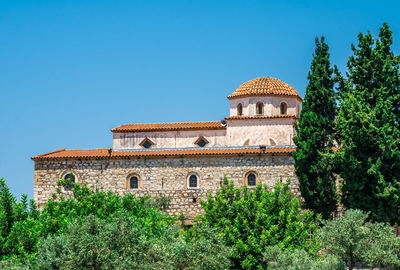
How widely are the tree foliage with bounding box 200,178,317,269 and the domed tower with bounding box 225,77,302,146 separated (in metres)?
9.44

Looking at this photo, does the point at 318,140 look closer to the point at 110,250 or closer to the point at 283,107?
the point at 283,107

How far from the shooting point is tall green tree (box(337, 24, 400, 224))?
30.3 meters

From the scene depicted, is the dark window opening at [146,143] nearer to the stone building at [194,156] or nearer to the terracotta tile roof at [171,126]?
the stone building at [194,156]

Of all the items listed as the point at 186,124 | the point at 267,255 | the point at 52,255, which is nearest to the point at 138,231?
the point at 52,255

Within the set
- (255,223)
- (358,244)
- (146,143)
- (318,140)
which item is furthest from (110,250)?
(146,143)

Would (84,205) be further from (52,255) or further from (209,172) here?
(209,172)

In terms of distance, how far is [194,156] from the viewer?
38719mm

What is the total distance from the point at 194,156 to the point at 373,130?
1107 centimetres

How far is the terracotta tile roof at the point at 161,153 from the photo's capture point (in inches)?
1499

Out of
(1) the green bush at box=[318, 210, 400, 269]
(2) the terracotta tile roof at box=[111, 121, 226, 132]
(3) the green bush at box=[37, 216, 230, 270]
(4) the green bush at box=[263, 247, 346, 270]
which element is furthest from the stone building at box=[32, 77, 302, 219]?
(3) the green bush at box=[37, 216, 230, 270]

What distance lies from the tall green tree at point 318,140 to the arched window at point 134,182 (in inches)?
349

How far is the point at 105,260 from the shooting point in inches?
834

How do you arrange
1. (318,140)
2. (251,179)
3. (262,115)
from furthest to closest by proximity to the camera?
1. (262,115)
2. (251,179)
3. (318,140)

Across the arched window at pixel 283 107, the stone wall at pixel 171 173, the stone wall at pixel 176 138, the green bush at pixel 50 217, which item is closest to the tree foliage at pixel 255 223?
the green bush at pixel 50 217
